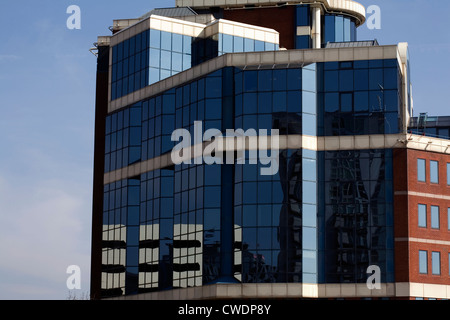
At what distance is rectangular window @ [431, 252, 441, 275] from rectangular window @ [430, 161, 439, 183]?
20.6 ft

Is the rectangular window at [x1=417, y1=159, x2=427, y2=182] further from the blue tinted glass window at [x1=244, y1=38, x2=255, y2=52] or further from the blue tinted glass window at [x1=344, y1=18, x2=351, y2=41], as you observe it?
the blue tinted glass window at [x1=344, y1=18, x2=351, y2=41]

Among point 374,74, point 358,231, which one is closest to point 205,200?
point 358,231

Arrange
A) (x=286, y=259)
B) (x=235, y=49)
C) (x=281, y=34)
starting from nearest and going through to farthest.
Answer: (x=286, y=259)
(x=235, y=49)
(x=281, y=34)

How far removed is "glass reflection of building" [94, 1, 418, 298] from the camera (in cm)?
7394

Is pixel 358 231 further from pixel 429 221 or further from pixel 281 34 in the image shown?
pixel 281 34

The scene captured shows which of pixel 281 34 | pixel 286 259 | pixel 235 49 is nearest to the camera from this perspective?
pixel 286 259

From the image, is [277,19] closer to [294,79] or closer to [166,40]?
[166,40]

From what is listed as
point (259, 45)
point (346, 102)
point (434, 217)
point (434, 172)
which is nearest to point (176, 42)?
point (259, 45)

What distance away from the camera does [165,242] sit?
81125mm

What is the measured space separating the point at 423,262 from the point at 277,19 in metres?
36.9

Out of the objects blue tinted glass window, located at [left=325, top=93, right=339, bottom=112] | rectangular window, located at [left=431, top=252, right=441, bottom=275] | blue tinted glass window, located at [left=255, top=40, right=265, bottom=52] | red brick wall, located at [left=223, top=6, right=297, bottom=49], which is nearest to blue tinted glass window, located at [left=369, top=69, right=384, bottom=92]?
blue tinted glass window, located at [left=325, top=93, right=339, bottom=112]

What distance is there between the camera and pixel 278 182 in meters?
74.7

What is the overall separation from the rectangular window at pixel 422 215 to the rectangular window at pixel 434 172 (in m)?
2.61

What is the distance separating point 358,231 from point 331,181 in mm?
4818
